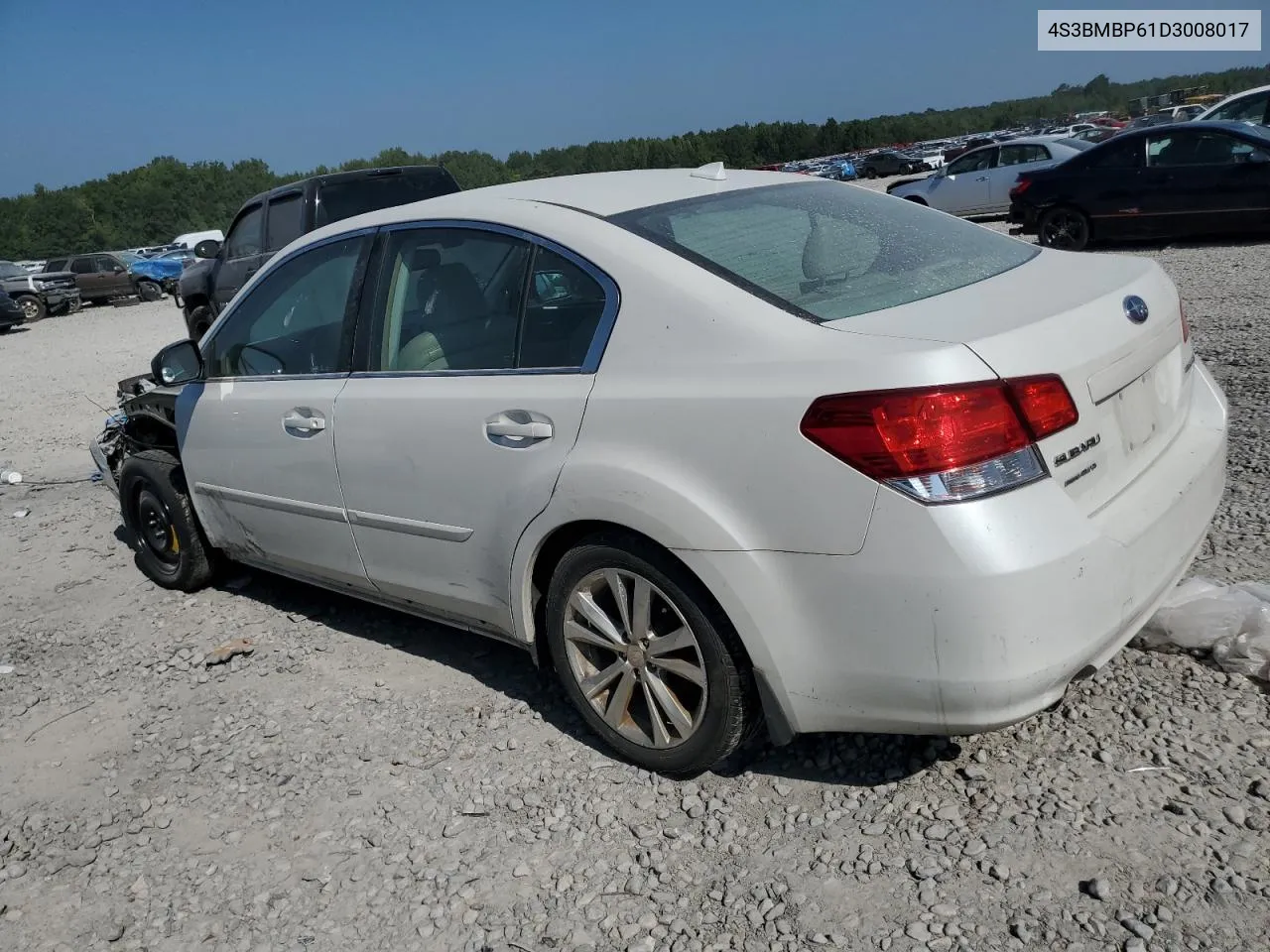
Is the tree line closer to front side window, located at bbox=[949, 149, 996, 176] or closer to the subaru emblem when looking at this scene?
front side window, located at bbox=[949, 149, 996, 176]

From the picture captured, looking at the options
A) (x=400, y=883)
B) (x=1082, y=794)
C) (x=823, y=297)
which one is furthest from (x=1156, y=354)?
(x=400, y=883)

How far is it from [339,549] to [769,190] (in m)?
1.99

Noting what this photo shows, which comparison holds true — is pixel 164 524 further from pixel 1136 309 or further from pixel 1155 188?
pixel 1155 188

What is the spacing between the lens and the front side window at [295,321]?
13.0 feet

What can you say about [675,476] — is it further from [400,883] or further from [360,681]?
[360,681]

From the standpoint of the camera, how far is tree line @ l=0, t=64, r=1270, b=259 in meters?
60.5

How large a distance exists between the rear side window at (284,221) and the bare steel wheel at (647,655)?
27.3 ft

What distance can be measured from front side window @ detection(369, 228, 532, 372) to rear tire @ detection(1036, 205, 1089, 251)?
11219 mm

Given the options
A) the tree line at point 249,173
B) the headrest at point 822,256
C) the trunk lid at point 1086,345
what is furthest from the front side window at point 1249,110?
the tree line at point 249,173

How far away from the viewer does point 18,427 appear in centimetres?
1076

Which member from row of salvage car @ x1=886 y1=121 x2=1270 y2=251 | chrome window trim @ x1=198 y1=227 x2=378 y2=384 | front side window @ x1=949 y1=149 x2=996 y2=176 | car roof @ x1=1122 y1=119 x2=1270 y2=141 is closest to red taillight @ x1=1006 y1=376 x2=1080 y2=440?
chrome window trim @ x1=198 y1=227 x2=378 y2=384

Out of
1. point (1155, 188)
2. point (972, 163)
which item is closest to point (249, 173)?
point (972, 163)

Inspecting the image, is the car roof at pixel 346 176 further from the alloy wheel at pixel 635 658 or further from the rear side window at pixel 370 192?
the alloy wheel at pixel 635 658

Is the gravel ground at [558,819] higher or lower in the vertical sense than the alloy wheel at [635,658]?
lower
